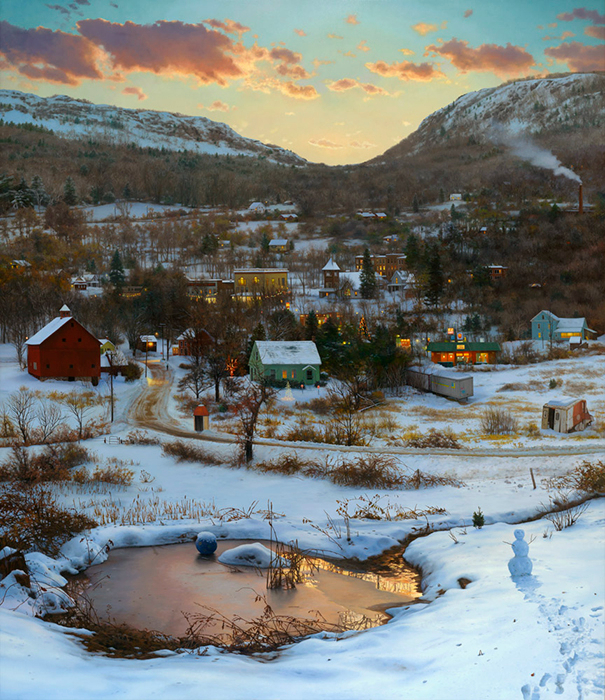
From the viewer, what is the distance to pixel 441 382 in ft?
113

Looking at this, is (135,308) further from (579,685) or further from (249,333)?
(579,685)

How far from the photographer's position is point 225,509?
47.5 feet

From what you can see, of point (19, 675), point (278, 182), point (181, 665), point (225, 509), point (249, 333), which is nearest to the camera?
point (19, 675)

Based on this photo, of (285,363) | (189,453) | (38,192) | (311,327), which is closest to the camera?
(189,453)

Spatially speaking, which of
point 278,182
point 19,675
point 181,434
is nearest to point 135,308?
point 181,434

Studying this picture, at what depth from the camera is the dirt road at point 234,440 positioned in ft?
64.3

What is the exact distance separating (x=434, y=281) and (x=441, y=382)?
22.1 m

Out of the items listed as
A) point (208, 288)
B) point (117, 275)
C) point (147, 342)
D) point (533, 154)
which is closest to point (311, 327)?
point (147, 342)

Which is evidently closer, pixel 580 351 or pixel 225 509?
pixel 225 509

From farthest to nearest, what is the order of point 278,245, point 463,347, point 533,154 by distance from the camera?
point 533,154
point 278,245
point 463,347

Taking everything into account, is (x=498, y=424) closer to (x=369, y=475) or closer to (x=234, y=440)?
(x=369, y=475)

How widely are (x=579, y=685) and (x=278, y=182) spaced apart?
123156 millimetres

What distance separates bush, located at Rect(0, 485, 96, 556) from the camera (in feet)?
33.6

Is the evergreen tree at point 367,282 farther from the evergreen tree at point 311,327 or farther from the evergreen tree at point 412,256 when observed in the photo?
the evergreen tree at point 311,327
